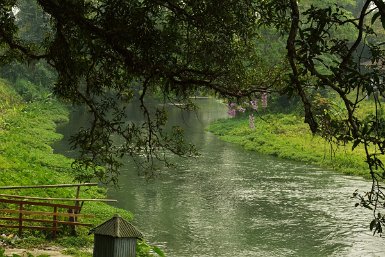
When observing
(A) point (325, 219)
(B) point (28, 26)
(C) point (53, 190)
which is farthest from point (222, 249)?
(B) point (28, 26)

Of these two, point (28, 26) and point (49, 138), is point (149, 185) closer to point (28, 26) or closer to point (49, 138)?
point (49, 138)

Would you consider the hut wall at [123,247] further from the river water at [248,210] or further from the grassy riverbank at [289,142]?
the grassy riverbank at [289,142]

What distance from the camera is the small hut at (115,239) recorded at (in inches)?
348

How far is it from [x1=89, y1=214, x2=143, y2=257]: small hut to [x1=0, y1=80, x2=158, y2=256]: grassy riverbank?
180 inches

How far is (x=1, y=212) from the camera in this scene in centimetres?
1483

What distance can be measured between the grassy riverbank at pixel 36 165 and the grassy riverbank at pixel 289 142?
9426 millimetres

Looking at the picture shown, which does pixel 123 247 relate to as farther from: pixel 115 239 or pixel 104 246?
pixel 104 246

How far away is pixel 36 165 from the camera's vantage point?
2281cm

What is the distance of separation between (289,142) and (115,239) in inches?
1016

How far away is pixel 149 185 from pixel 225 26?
15766 millimetres

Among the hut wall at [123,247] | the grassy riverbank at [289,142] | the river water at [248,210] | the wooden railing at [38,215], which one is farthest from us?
the grassy riverbank at [289,142]

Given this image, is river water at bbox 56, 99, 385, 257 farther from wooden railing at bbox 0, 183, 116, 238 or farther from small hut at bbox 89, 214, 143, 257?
small hut at bbox 89, 214, 143, 257

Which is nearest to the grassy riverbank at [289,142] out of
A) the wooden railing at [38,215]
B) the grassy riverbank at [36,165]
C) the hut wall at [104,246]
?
the grassy riverbank at [36,165]

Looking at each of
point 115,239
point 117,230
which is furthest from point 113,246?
point 117,230
